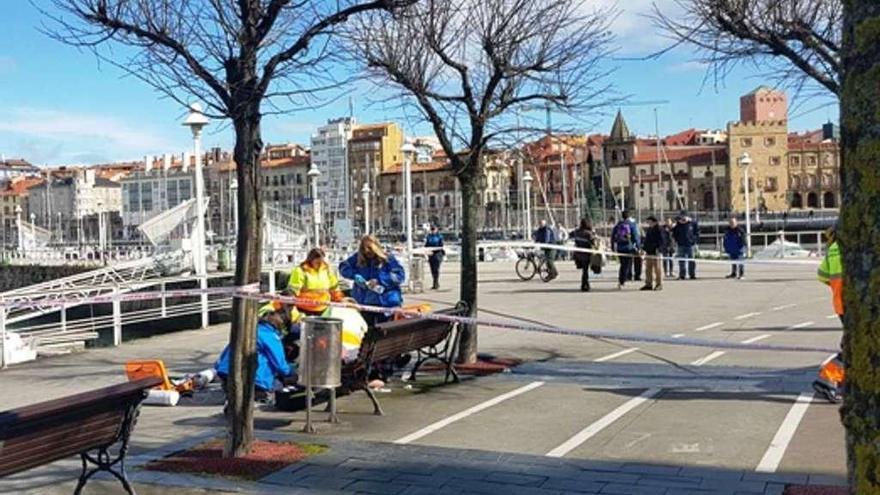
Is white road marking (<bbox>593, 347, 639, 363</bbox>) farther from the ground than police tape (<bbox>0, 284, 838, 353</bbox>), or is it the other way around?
police tape (<bbox>0, 284, 838, 353</bbox>)

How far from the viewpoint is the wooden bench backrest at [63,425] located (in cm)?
550

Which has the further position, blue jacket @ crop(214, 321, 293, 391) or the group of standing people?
the group of standing people

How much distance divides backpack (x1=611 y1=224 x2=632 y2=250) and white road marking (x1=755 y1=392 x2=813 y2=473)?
609 inches

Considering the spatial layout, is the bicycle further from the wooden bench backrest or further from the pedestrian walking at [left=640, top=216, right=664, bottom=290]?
the wooden bench backrest

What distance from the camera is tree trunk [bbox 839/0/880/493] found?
7.22 ft

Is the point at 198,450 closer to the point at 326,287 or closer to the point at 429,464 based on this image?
the point at 429,464

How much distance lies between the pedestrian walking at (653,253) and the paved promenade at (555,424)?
8269 mm

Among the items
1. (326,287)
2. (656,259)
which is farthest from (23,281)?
(326,287)

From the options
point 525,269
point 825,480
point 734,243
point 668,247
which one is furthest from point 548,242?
point 825,480

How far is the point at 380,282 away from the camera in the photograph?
12.1 metres

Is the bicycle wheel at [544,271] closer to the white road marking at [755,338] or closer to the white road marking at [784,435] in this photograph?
the white road marking at [755,338]

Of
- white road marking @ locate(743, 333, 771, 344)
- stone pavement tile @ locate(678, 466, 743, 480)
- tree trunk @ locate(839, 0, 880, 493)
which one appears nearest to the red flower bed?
stone pavement tile @ locate(678, 466, 743, 480)

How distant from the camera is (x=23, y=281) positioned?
244 feet

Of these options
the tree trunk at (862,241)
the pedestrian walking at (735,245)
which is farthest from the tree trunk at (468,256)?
the pedestrian walking at (735,245)
